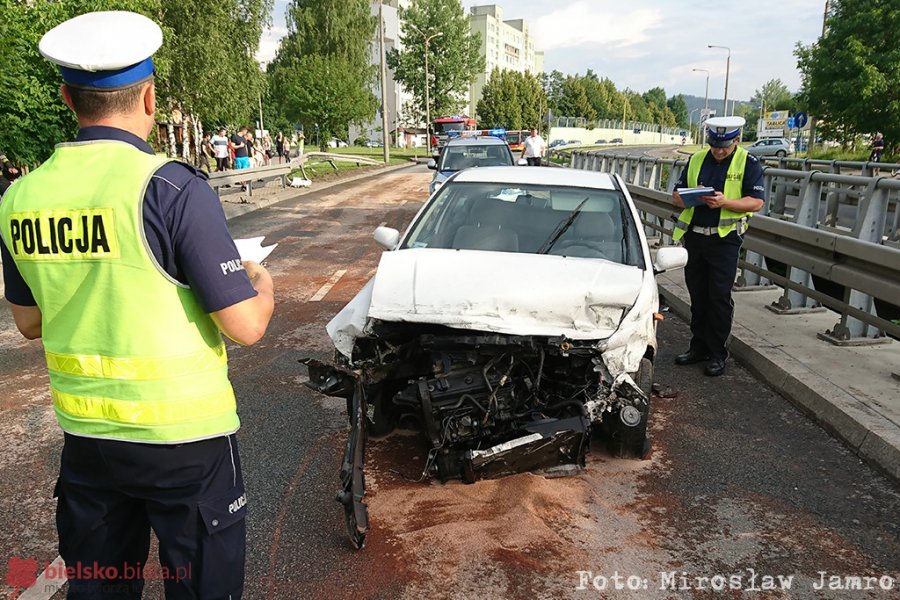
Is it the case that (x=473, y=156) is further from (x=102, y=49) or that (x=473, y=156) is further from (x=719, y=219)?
(x=102, y=49)

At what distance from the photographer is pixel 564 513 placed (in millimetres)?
3613

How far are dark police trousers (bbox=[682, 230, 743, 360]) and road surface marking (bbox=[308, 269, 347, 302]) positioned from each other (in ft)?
14.2

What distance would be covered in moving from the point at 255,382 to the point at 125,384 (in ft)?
12.6

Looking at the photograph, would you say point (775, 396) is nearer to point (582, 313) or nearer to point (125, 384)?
point (582, 313)

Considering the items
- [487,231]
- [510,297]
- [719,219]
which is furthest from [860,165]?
[510,297]

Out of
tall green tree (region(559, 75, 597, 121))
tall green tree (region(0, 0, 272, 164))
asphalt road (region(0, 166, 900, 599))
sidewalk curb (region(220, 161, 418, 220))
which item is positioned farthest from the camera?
tall green tree (region(559, 75, 597, 121))

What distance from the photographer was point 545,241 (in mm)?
4793

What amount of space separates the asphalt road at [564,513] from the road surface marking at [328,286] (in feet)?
9.92

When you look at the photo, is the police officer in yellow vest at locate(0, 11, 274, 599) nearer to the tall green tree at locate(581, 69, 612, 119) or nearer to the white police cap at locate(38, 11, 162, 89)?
the white police cap at locate(38, 11, 162, 89)

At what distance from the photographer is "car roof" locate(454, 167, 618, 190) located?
5477 millimetres

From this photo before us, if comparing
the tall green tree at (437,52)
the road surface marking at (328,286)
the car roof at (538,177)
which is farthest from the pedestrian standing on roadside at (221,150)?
the tall green tree at (437,52)

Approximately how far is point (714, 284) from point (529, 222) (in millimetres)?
1868

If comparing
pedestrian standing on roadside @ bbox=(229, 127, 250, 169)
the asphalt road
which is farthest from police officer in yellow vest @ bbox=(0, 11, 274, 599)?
pedestrian standing on roadside @ bbox=(229, 127, 250, 169)

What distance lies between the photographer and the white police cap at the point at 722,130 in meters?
5.70
